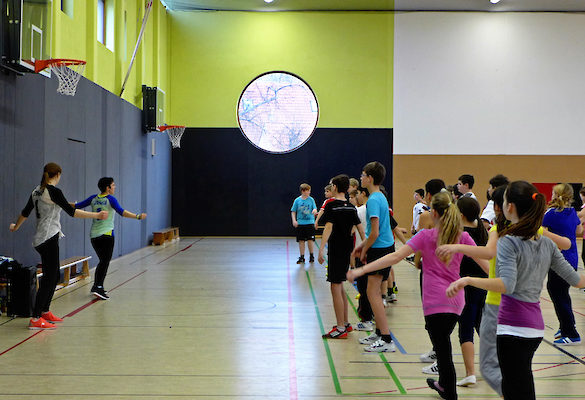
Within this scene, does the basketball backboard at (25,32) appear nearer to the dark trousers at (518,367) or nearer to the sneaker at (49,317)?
the sneaker at (49,317)

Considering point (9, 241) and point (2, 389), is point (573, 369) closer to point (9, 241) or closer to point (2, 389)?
point (2, 389)

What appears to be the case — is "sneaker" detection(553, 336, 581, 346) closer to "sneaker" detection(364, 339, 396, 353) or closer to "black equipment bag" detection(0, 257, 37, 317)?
"sneaker" detection(364, 339, 396, 353)

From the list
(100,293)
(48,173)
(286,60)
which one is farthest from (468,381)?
(286,60)

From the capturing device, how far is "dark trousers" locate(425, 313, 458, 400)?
4.08 metres

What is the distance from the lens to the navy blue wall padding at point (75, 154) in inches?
329

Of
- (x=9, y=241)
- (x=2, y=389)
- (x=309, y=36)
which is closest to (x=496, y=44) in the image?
(x=309, y=36)

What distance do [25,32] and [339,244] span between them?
563 centimetres

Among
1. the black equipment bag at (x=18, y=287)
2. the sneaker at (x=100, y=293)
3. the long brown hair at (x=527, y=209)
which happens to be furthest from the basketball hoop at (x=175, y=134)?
the long brown hair at (x=527, y=209)

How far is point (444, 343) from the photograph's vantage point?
160 inches

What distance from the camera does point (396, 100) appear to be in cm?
1984

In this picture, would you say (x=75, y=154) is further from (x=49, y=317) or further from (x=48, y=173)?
(x=49, y=317)

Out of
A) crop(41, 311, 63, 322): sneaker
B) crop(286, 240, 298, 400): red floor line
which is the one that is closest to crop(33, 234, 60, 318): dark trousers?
crop(41, 311, 63, 322): sneaker

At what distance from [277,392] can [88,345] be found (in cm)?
239

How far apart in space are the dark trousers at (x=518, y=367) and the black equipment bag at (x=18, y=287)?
5.90 meters
